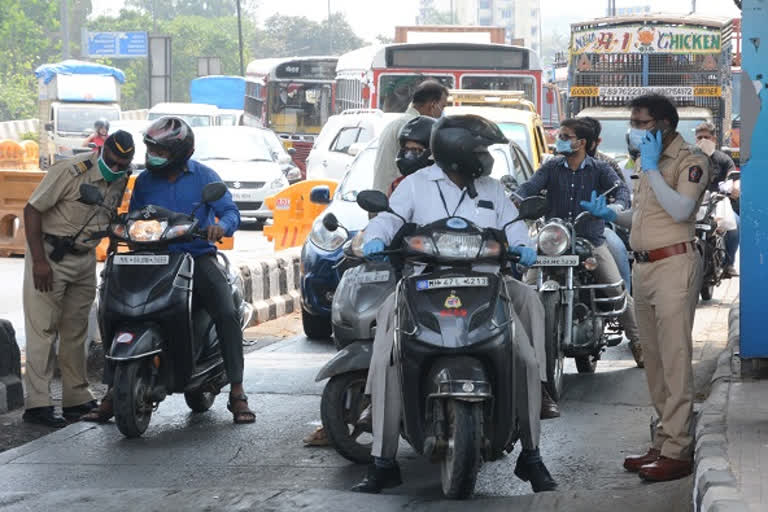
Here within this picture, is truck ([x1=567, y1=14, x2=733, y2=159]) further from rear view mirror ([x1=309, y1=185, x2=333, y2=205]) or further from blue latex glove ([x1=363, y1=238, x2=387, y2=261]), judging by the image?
blue latex glove ([x1=363, y1=238, x2=387, y2=261])

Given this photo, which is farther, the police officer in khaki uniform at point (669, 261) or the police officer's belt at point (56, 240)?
the police officer's belt at point (56, 240)

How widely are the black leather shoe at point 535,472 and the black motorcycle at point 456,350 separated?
199 mm

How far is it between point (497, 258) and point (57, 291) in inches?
126

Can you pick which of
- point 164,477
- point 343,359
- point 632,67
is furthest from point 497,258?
point 632,67

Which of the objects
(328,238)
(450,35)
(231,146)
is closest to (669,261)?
(328,238)

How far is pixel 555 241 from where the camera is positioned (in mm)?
9461

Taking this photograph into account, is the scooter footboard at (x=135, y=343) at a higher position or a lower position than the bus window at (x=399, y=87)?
lower

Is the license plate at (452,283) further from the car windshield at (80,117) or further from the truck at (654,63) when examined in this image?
the car windshield at (80,117)

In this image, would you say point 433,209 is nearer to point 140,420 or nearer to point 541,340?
point 541,340

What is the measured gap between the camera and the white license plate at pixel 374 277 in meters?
7.93

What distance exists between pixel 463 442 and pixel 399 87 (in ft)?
63.0

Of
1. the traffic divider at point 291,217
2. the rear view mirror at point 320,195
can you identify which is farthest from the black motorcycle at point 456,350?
the traffic divider at point 291,217

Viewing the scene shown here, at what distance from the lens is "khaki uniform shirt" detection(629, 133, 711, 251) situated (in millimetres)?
7172

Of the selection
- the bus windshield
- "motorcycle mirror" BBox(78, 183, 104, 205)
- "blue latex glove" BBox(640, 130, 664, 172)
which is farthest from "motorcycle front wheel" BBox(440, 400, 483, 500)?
the bus windshield
